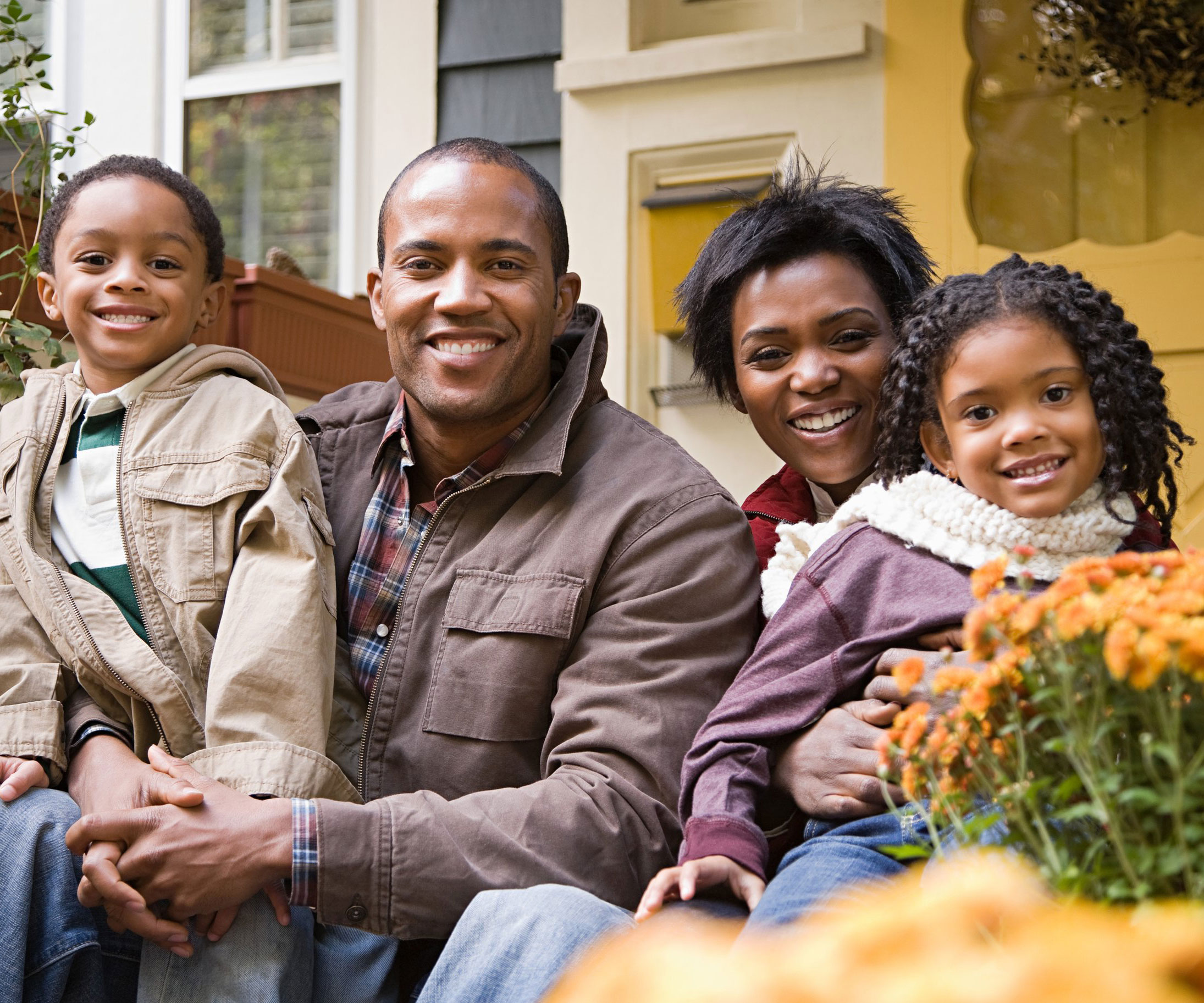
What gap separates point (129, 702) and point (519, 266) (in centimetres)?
81

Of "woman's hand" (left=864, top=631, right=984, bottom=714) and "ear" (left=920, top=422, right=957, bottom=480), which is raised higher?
"ear" (left=920, top=422, right=957, bottom=480)

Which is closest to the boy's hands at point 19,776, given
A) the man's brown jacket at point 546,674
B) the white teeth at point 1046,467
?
the man's brown jacket at point 546,674

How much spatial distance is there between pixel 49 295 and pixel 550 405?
0.82 meters

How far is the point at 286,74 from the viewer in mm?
4223

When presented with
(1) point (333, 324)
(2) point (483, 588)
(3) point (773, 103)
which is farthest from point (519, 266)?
(3) point (773, 103)

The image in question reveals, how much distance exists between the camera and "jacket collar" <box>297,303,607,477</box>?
1909mm

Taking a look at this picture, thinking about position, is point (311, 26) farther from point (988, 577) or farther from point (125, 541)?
point (988, 577)

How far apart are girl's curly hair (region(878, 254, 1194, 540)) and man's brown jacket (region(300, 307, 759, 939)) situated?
0.27m

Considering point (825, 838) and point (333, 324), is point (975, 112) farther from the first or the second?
point (825, 838)

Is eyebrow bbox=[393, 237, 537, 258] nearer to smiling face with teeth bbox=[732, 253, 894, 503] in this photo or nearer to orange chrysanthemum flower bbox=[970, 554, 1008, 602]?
smiling face with teeth bbox=[732, 253, 894, 503]

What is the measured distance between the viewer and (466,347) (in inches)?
77.0

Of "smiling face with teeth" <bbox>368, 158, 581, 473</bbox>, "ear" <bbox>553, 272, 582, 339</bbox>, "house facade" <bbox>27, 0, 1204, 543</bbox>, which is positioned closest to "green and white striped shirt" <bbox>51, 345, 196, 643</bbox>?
"smiling face with teeth" <bbox>368, 158, 581, 473</bbox>

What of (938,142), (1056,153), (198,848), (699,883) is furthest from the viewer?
(1056,153)

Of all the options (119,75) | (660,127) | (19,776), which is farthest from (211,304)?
(119,75)
